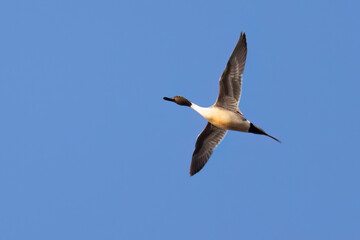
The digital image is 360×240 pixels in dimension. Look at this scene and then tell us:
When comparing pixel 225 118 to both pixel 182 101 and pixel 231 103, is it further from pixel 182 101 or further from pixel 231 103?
pixel 182 101

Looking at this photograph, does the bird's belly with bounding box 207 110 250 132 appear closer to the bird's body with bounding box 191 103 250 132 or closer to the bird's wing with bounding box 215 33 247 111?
the bird's body with bounding box 191 103 250 132

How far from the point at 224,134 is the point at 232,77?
1.70m

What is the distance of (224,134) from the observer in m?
13.9

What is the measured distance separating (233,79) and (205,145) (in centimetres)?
194

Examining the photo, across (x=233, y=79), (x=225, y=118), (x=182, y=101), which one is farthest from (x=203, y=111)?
(x=233, y=79)

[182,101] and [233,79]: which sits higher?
[233,79]

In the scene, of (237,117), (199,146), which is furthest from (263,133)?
(199,146)

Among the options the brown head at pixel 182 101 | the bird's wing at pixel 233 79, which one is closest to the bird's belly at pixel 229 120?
the bird's wing at pixel 233 79

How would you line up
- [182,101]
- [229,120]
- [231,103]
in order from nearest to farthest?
1. [229,120]
2. [231,103]
3. [182,101]

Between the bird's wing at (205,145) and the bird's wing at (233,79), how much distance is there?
111cm

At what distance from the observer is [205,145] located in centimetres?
1392

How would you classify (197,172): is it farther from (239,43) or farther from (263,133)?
(239,43)

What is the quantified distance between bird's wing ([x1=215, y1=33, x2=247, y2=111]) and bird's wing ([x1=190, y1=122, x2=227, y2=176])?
1106 millimetres

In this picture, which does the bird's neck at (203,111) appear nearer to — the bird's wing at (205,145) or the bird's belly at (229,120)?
the bird's belly at (229,120)
